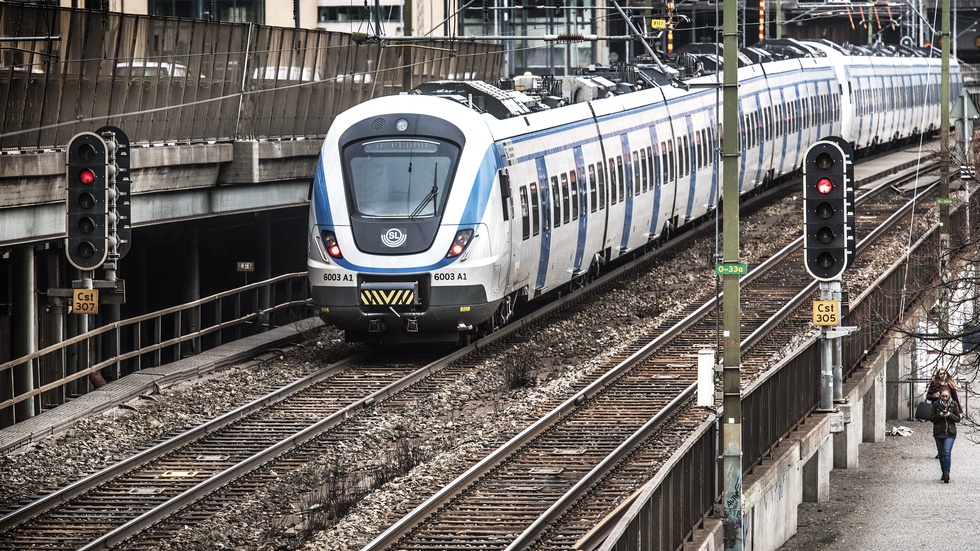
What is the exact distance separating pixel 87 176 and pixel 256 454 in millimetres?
3428

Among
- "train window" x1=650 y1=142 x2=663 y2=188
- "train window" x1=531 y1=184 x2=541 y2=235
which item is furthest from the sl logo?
"train window" x1=650 y1=142 x2=663 y2=188

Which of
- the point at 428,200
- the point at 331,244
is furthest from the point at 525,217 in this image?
the point at 331,244

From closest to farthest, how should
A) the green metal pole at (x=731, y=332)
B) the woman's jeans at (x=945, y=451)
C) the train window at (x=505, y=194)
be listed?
the green metal pole at (x=731, y=332)
the train window at (x=505, y=194)
the woman's jeans at (x=945, y=451)

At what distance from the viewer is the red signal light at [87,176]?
673 inches

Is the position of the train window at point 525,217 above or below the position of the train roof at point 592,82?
below

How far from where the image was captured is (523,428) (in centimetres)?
1875

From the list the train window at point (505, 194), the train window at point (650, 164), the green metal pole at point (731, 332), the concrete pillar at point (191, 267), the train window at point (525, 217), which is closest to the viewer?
the green metal pole at point (731, 332)

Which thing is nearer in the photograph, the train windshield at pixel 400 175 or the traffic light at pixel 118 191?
the traffic light at pixel 118 191

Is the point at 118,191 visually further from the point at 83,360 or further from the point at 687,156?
the point at 687,156

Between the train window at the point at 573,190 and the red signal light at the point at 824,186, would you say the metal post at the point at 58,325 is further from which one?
the red signal light at the point at 824,186

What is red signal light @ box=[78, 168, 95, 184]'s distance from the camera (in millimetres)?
17094

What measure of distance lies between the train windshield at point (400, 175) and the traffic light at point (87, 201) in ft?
16.7

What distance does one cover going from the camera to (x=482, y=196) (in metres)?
21.6

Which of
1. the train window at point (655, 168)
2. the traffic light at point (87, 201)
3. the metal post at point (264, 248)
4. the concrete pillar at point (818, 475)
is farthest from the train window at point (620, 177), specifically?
the traffic light at point (87, 201)
